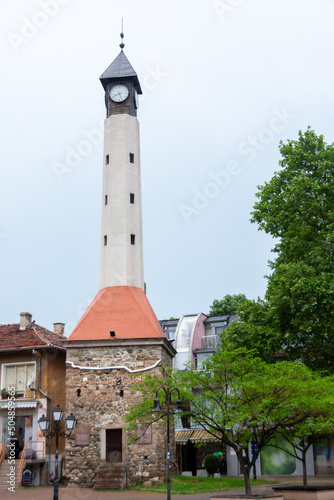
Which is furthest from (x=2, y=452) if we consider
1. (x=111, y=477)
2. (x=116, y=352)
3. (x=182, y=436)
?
(x=182, y=436)

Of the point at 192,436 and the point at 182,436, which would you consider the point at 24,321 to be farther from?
the point at 192,436

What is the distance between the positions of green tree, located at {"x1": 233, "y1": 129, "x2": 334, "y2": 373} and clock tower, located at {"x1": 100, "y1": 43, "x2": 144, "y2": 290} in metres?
→ 7.14

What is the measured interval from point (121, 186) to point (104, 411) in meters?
12.5

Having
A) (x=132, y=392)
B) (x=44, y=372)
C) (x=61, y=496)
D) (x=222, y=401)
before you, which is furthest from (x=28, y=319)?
(x=222, y=401)

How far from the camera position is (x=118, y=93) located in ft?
108

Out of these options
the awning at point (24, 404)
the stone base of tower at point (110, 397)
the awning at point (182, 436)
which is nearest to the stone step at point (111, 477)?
the stone base of tower at point (110, 397)

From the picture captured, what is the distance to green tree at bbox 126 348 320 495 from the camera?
18031mm

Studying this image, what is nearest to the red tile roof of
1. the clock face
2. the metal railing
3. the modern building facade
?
the metal railing

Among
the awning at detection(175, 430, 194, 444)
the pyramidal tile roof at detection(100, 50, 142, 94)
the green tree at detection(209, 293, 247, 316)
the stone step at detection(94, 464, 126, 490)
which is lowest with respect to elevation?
the stone step at detection(94, 464, 126, 490)

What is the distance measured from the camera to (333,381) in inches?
848

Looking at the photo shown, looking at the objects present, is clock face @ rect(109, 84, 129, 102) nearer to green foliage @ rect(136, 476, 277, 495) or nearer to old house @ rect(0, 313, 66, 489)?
old house @ rect(0, 313, 66, 489)

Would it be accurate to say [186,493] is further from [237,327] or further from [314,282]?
[314,282]

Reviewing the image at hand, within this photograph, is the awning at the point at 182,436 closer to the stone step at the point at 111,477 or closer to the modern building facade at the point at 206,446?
the modern building facade at the point at 206,446

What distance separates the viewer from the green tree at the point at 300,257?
23438 mm
